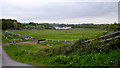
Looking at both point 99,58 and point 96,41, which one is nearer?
point 99,58

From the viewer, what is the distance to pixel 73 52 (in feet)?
54.1

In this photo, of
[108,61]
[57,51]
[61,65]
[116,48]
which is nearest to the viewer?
[108,61]

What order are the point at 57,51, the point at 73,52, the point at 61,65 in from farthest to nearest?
the point at 57,51 → the point at 73,52 → the point at 61,65

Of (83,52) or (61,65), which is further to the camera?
(83,52)

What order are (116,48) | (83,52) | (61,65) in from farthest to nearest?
(83,52), (116,48), (61,65)

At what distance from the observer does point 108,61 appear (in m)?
12.0

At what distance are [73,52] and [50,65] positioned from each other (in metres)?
3.36

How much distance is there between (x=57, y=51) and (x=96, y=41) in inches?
153

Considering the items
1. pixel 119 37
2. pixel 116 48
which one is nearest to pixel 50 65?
pixel 116 48

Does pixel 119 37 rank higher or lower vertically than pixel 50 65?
higher

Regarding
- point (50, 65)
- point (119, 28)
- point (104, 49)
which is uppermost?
point (119, 28)

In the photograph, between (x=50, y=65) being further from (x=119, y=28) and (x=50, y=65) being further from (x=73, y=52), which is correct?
(x=119, y=28)

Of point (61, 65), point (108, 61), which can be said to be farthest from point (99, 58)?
point (61, 65)

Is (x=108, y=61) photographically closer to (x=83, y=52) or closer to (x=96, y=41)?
(x=83, y=52)
